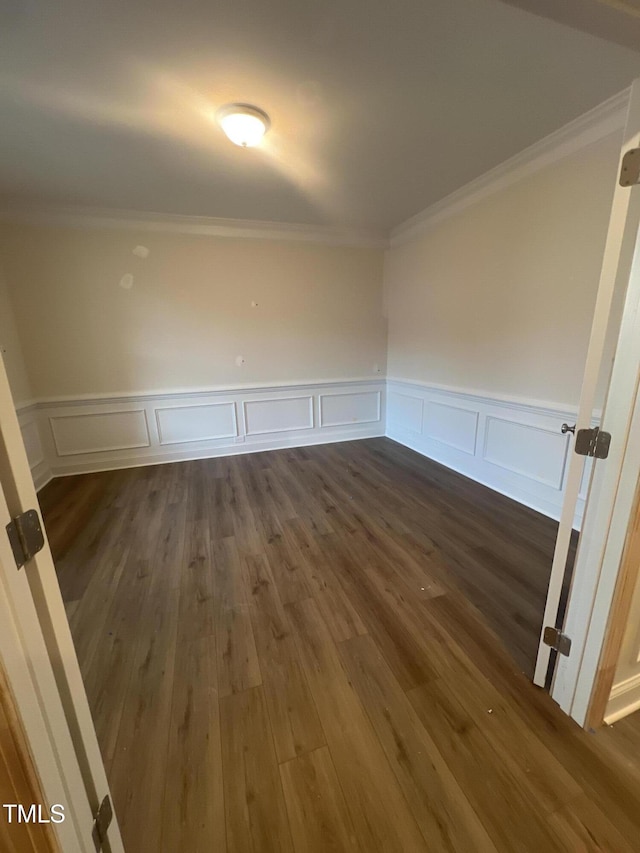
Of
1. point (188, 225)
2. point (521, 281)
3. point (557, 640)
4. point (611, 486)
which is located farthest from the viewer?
point (188, 225)

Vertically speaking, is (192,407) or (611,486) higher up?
(611,486)

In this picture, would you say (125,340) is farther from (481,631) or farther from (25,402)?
(481,631)

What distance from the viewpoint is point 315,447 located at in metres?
4.39

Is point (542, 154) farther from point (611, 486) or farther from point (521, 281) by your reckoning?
point (611, 486)

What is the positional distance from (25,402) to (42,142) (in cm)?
A: 220

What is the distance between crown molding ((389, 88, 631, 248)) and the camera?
192 centimetres

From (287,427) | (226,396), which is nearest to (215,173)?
(226,396)

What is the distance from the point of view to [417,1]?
1312 millimetres

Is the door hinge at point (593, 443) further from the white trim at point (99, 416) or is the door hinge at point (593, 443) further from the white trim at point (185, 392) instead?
the white trim at point (99, 416)

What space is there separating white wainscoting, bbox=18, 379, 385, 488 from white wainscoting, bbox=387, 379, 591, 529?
827mm

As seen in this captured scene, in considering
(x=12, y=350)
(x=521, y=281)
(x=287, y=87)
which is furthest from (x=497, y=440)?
(x=12, y=350)

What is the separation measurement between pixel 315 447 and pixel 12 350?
3.24 meters

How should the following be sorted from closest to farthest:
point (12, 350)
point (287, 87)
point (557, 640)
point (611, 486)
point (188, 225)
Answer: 1. point (611, 486)
2. point (557, 640)
3. point (287, 87)
4. point (12, 350)
5. point (188, 225)

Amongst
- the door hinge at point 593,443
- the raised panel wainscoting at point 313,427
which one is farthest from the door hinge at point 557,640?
the raised panel wainscoting at point 313,427
